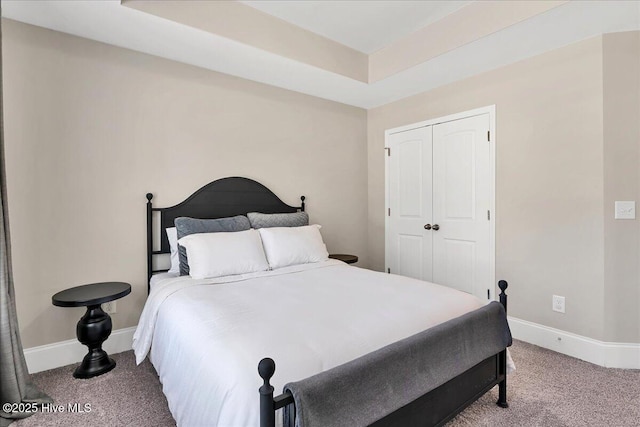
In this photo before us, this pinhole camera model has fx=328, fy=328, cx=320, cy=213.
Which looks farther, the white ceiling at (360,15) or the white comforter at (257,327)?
the white ceiling at (360,15)

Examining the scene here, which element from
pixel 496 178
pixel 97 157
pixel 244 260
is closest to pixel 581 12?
pixel 496 178

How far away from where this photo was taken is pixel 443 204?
3.60 m

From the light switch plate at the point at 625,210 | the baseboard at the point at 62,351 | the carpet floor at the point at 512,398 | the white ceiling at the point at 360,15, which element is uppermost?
the white ceiling at the point at 360,15

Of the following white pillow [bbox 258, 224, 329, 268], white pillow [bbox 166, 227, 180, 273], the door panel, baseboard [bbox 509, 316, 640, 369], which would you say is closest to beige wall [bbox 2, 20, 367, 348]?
white pillow [bbox 166, 227, 180, 273]

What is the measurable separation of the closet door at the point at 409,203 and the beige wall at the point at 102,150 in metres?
1.45

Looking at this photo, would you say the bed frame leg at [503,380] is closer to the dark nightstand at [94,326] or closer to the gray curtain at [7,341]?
the dark nightstand at [94,326]

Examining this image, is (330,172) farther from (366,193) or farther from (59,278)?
(59,278)

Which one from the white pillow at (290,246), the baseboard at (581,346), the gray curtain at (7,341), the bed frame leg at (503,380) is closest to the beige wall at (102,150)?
the gray curtain at (7,341)

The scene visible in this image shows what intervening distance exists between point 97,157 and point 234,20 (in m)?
1.54

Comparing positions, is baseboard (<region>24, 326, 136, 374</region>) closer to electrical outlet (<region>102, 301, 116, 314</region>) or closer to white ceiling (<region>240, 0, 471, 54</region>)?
electrical outlet (<region>102, 301, 116, 314</region>)

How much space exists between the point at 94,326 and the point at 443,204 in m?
3.33

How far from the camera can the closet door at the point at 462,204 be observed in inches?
128

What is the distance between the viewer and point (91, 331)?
2271mm

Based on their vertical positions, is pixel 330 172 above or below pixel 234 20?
below
